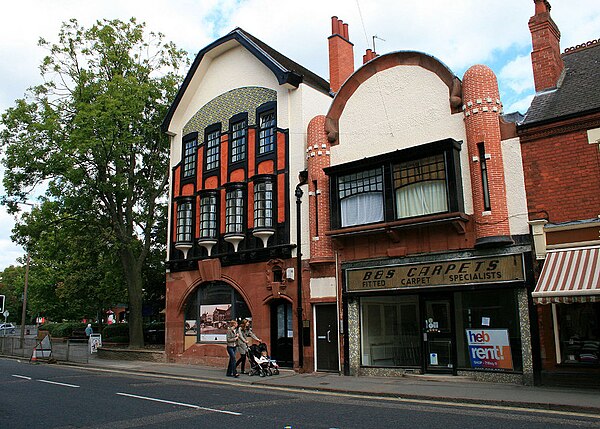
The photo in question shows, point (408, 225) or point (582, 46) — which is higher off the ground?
point (582, 46)

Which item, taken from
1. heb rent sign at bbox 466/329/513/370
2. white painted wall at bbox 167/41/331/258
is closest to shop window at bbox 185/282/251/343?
white painted wall at bbox 167/41/331/258

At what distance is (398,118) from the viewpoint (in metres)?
17.6

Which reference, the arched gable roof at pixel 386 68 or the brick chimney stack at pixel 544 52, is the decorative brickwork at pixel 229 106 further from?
the brick chimney stack at pixel 544 52

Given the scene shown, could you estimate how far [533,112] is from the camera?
15.4 meters

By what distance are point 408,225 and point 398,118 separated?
3.79 meters

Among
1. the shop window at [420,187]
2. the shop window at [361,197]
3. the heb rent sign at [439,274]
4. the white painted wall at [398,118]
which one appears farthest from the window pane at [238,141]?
the shop window at [420,187]

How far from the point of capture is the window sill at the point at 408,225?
15266 millimetres

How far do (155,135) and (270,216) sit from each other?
11352mm

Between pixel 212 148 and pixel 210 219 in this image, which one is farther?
pixel 212 148

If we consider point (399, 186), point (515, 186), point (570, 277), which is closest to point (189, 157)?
point (399, 186)

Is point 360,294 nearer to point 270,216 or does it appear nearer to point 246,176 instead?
point 270,216

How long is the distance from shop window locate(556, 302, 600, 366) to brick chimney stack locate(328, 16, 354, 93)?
13025 millimetres

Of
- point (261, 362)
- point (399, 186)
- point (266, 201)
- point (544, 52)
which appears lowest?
point (261, 362)

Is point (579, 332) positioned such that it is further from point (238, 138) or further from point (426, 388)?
point (238, 138)
